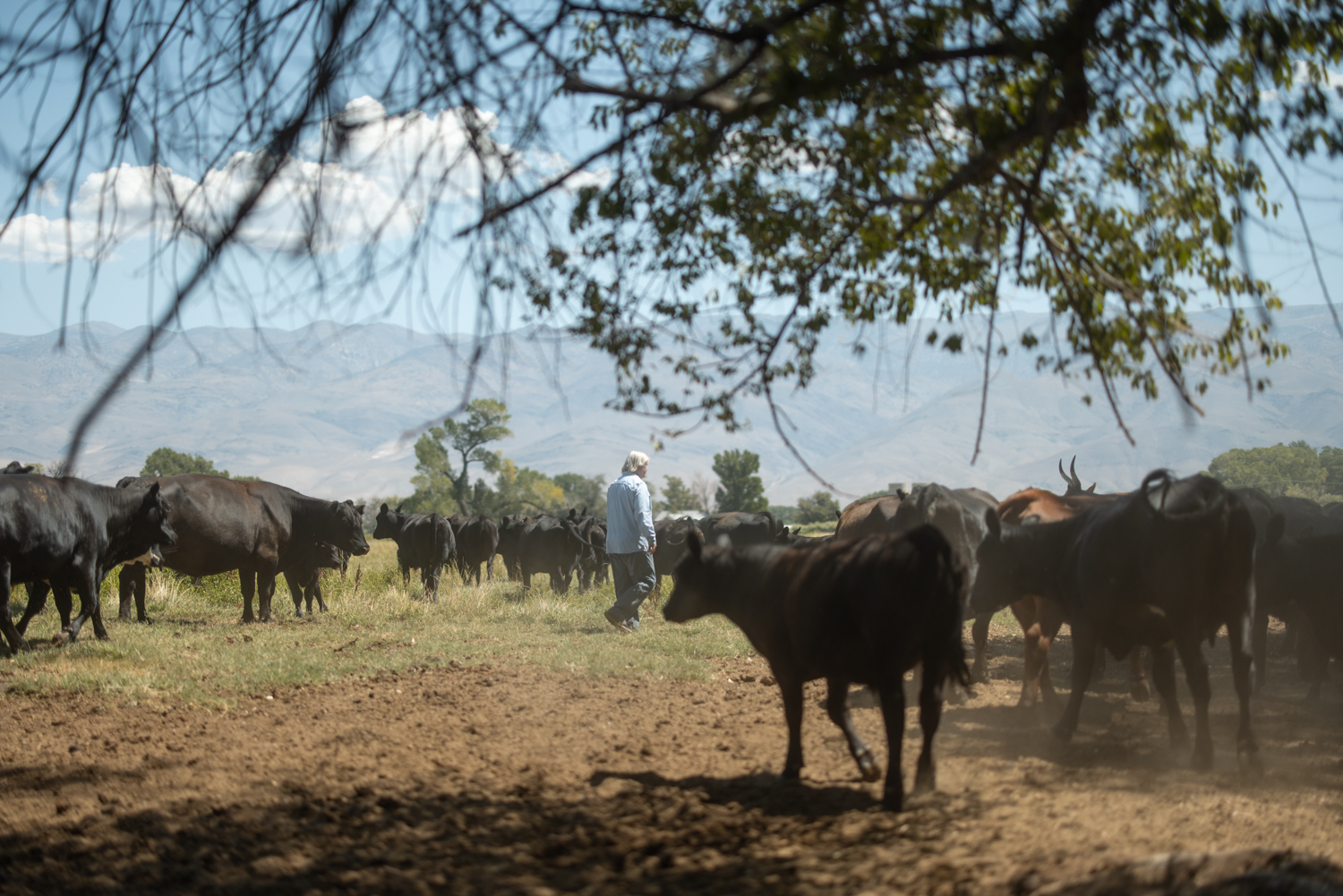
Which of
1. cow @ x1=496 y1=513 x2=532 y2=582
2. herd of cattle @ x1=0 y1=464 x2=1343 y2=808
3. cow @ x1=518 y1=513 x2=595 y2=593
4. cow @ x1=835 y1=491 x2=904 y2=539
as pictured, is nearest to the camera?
herd of cattle @ x1=0 y1=464 x2=1343 y2=808

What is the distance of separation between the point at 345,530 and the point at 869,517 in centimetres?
913

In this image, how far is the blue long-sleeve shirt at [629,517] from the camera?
1122 centimetres

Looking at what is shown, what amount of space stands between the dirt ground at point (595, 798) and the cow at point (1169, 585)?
0.49 m

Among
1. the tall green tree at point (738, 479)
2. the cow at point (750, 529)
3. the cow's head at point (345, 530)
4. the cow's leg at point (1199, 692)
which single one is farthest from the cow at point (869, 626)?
the tall green tree at point (738, 479)

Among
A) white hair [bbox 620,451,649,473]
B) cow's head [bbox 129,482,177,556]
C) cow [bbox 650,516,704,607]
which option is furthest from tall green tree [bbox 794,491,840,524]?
cow's head [bbox 129,482,177,556]

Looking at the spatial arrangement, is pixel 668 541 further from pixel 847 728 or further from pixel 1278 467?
pixel 1278 467

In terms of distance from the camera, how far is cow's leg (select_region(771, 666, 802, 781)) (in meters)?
4.83

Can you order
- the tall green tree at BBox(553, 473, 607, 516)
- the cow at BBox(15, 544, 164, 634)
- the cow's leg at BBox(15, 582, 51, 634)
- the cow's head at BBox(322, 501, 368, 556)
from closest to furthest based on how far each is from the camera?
the cow at BBox(15, 544, 164, 634)
the cow's leg at BBox(15, 582, 51, 634)
the cow's head at BBox(322, 501, 368, 556)
the tall green tree at BBox(553, 473, 607, 516)

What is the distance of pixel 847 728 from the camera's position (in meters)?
4.91

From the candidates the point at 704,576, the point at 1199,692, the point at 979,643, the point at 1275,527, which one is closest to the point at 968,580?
the point at 704,576

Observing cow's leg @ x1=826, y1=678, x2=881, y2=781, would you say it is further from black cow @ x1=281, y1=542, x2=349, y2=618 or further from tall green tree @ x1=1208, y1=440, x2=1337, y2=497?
tall green tree @ x1=1208, y1=440, x2=1337, y2=497

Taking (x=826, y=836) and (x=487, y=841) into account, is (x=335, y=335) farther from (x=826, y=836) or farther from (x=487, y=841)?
(x=826, y=836)

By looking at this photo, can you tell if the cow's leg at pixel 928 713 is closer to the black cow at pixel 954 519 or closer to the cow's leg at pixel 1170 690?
the cow's leg at pixel 1170 690

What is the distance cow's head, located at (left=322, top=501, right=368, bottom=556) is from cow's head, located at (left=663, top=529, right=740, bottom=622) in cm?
1026
